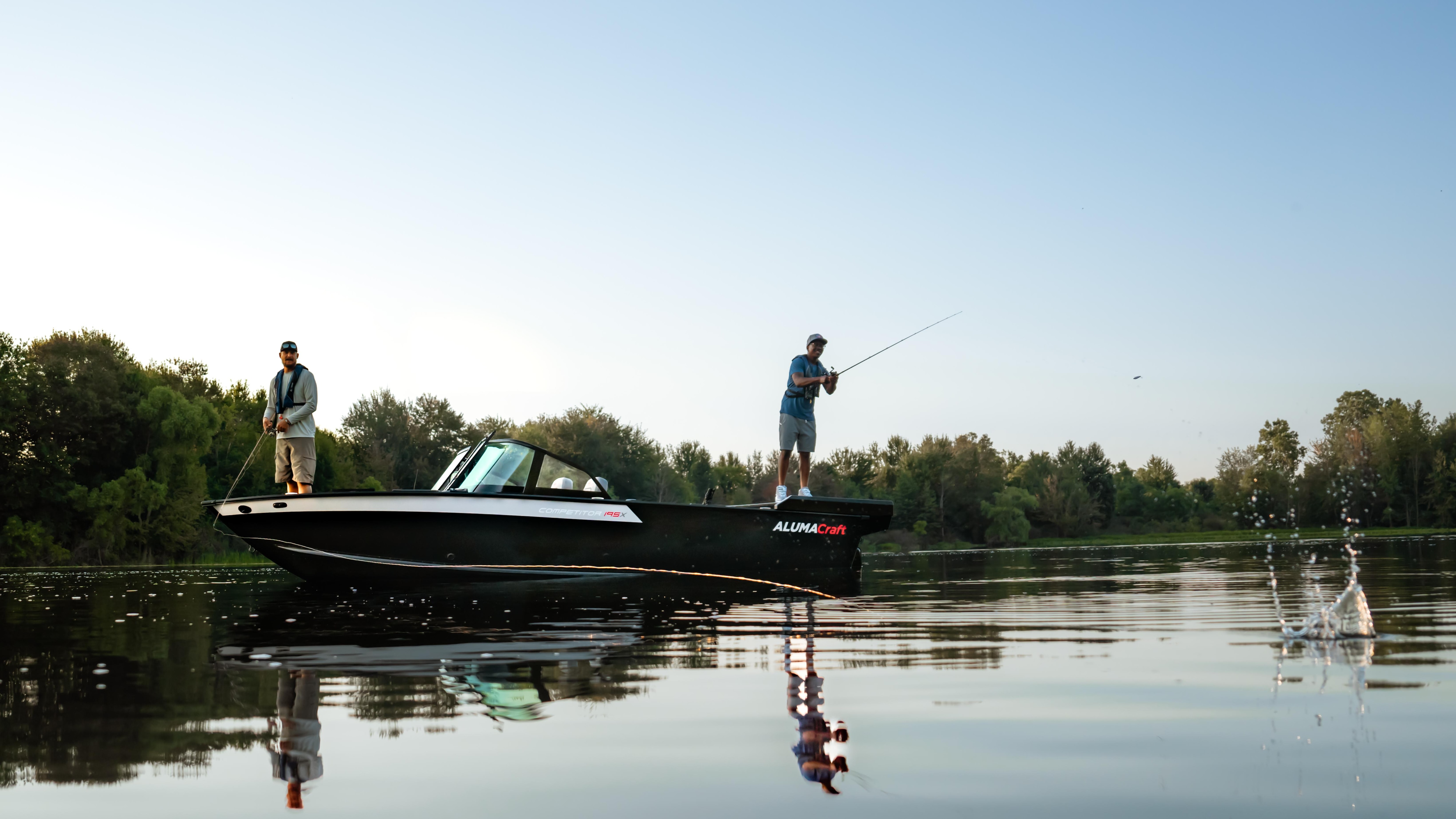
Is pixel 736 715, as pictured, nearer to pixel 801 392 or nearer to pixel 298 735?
pixel 298 735

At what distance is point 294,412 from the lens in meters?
11.7

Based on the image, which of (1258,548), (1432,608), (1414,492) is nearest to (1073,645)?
(1432,608)

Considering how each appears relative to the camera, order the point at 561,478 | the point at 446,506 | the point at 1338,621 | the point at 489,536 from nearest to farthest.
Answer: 1. the point at 1338,621
2. the point at 446,506
3. the point at 489,536
4. the point at 561,478

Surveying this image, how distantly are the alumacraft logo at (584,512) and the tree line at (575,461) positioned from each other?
3.82ft

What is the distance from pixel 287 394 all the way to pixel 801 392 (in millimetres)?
5709

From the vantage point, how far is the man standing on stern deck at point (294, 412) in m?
11.7

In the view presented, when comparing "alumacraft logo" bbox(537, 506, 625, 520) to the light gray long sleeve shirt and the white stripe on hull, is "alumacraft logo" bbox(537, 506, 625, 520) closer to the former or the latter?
the white stripe on hull

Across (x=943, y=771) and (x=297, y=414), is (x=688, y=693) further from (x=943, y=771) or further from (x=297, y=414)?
(x=297, y=414)

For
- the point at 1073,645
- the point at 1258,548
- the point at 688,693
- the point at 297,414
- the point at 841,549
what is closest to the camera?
the point at 688,693

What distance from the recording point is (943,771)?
8.87 feet

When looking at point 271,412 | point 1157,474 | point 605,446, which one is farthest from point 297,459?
point 1157,474

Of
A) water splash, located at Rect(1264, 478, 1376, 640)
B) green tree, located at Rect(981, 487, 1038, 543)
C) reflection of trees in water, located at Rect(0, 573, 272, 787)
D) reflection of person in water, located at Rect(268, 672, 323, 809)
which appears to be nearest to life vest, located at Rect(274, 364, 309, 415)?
reflection of trees in water, located at Rect(0, 573, 272, 787)

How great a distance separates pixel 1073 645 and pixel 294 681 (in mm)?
3516

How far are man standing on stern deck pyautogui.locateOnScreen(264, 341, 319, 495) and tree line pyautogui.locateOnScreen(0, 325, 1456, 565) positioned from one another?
472 mm
